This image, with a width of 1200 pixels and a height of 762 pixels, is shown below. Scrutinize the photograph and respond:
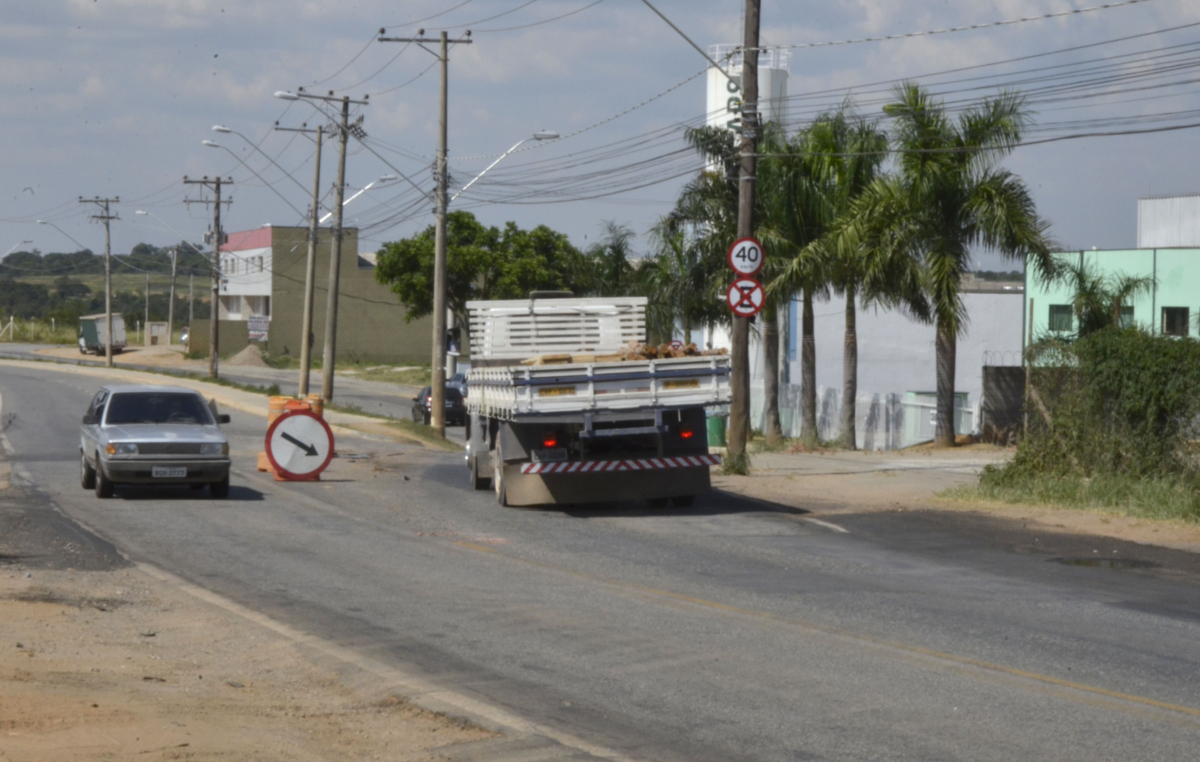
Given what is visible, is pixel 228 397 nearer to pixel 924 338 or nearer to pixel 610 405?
pixel 924 338

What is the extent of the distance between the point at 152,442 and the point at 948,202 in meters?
17.6

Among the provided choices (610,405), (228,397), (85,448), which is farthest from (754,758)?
(228,397)

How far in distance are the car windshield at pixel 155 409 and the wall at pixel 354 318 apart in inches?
2865

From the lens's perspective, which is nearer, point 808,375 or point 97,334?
point 808,375

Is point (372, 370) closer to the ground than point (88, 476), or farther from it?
farther from it

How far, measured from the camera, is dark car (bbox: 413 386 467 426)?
40.6 meters

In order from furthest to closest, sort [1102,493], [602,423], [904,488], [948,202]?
[948,202] → [904,488] → [1102,493] → [602,423]

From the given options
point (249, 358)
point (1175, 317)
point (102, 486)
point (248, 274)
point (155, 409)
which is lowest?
point (102, 486)

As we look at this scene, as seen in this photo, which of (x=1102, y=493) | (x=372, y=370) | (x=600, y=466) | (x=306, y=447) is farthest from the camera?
(x=372, y=370)

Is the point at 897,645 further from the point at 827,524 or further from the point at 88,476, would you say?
the point at 88,476

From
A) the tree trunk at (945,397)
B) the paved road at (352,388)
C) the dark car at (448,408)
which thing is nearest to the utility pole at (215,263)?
the paved road at (352,388)

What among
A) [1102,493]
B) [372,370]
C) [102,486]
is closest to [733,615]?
[1102,493]

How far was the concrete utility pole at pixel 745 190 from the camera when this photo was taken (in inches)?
865

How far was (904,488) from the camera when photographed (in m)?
20.5
